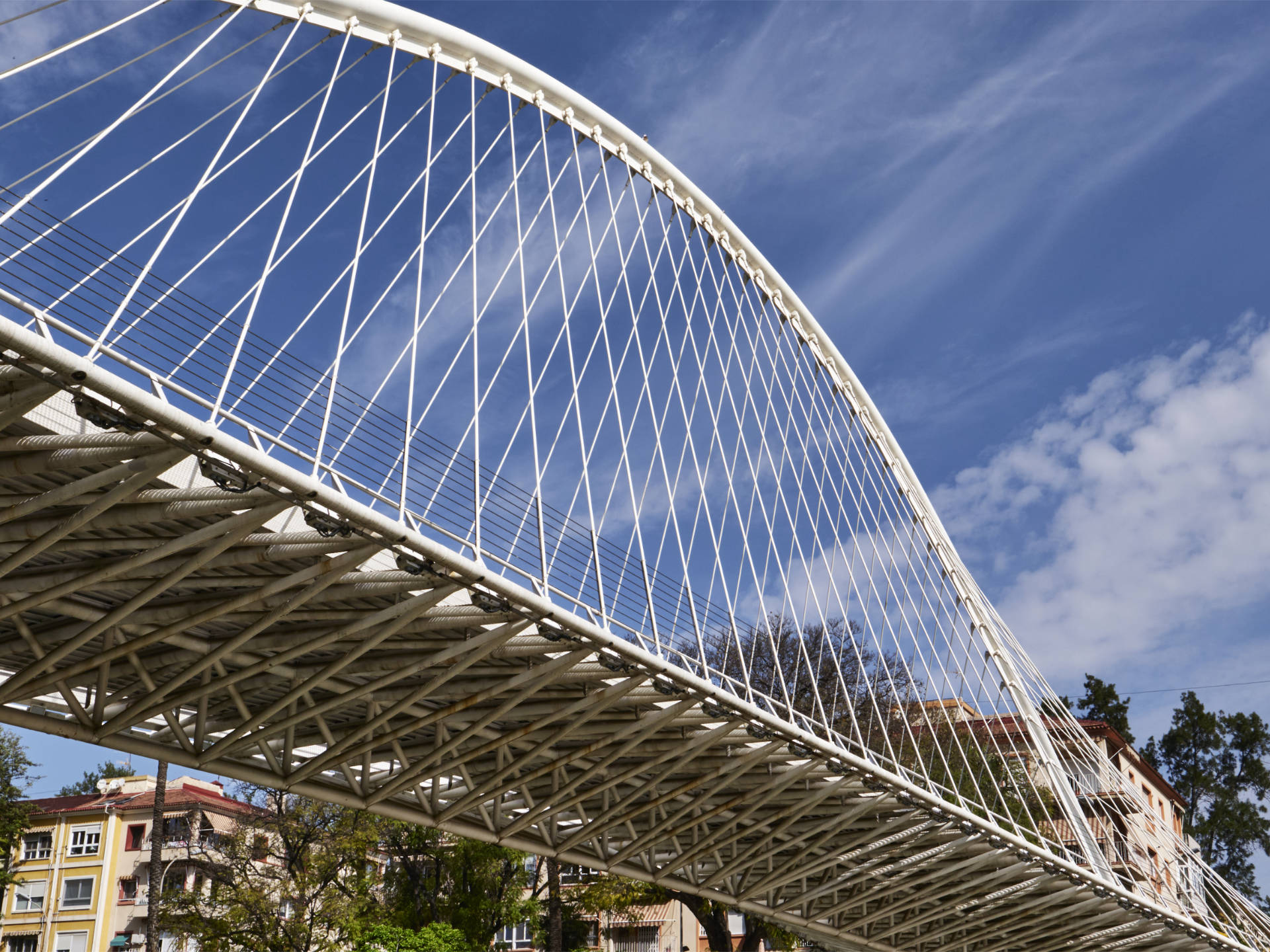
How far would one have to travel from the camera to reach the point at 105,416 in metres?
11.5

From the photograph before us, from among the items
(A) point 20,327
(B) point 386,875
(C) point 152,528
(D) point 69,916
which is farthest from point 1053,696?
(D) point 69,916

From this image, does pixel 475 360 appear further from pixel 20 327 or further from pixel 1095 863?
pixel 1095 863

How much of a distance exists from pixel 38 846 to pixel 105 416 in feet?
224

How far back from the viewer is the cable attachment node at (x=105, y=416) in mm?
11312

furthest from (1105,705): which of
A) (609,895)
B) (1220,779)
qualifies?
(609,895)

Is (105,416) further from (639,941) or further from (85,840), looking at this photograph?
(85,840)

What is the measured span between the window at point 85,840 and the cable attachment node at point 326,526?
6321cm

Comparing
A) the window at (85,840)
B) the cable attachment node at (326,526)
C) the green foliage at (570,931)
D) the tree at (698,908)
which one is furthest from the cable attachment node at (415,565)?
the window at (85,840)

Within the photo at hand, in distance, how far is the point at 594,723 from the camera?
2195 cm

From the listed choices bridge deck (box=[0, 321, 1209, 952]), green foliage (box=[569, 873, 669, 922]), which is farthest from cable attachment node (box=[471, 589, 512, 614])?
green foliage (box=[569, 873, 669, 922])

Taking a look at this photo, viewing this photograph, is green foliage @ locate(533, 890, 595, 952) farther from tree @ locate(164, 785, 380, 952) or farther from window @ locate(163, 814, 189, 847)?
window @ locate(163, 814, 189, 847)

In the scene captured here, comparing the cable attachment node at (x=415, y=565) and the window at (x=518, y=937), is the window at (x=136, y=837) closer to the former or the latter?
the window at (x=518, y=937)

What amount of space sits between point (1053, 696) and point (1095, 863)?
5.60m

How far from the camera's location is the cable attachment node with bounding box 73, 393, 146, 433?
11.3 metres
